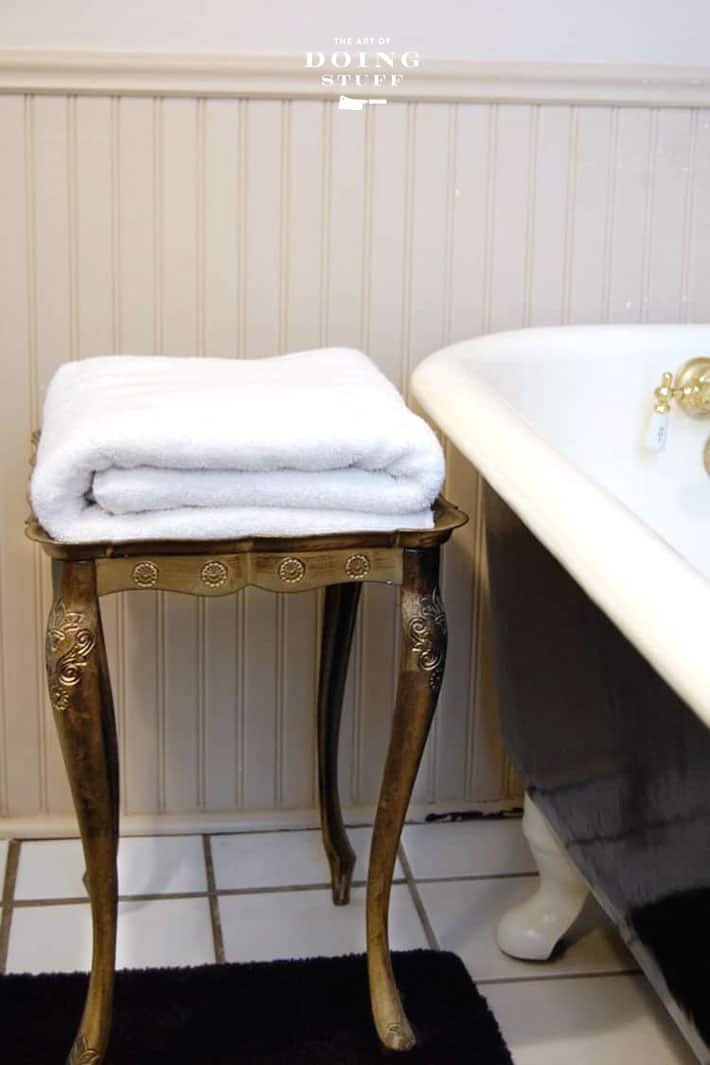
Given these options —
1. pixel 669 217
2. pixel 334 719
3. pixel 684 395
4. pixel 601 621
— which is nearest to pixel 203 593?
pixel 601 621

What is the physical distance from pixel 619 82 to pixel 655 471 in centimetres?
51

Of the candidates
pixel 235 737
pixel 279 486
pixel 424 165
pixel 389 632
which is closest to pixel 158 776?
pixel 235 737

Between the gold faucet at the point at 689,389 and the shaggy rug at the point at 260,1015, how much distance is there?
70 cm

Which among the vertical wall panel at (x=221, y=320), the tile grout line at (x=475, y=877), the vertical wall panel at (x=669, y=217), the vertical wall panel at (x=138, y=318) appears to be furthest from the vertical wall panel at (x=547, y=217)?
the tile grout line at (x=475, y=877)

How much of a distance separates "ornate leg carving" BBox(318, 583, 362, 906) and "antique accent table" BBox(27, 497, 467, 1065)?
29 centimetres

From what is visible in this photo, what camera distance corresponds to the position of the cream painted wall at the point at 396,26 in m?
1.65

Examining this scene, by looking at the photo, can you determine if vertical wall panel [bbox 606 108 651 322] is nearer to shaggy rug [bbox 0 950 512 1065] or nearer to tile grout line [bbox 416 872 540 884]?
tile grout line [bbox 416 872 540 884]

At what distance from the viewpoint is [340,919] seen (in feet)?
5.44

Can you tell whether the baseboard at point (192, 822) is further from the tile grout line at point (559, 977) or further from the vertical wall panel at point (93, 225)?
the vertical wall panel at point (93, 225)

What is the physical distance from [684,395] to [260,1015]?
2.83 ft

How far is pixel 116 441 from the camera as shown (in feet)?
3.92

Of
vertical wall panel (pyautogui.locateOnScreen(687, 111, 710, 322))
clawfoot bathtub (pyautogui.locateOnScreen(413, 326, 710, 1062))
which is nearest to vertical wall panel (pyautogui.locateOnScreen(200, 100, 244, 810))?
clawfoot bathtub (pyautogui.locateOnScreen(413, 326, 710, 1062))

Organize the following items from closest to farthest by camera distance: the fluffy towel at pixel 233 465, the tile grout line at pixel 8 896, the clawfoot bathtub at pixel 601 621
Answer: the clawfoot bathtub at pixel 601 621
the fluffy towel at pixel 233 465
the tile grout line at pixel 8 896

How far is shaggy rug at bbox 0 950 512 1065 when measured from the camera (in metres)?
1.38
